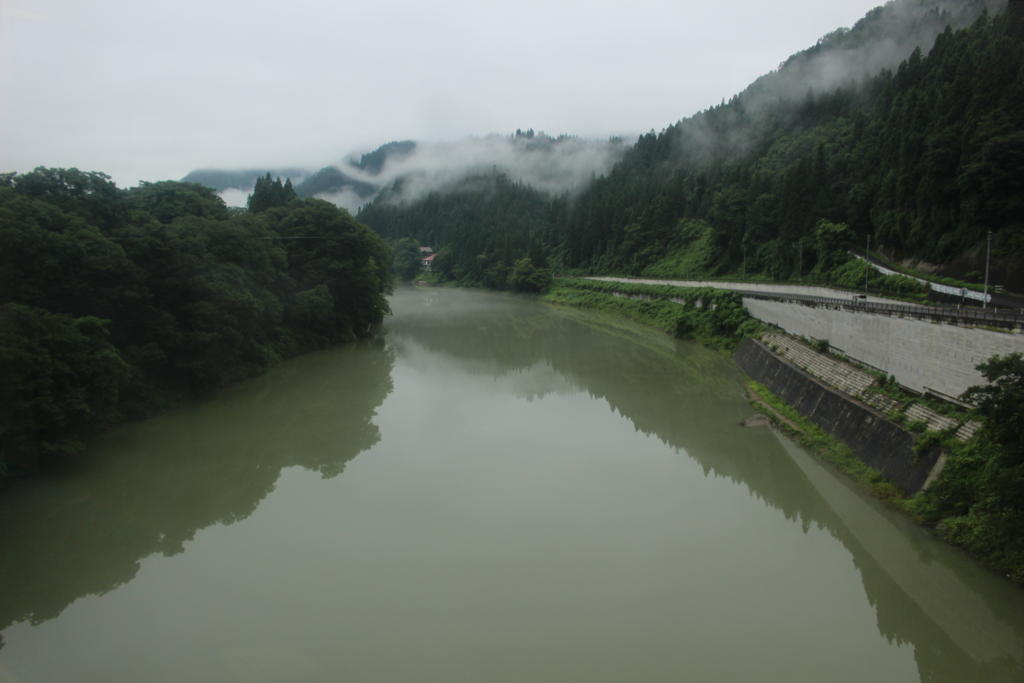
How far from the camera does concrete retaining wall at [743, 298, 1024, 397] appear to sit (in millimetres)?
11547

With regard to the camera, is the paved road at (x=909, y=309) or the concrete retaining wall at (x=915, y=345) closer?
the concrete retaining wall at (x=915, y=345)

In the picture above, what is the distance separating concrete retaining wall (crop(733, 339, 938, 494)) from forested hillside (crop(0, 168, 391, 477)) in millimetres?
16395

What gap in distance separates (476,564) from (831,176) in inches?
1597

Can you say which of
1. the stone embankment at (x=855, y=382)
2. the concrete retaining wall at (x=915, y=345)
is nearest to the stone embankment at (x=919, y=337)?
the concrete retaining wall at (x=915, y=345)

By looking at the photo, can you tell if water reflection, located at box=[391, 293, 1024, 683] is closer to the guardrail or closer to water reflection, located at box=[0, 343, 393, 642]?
the guardrail

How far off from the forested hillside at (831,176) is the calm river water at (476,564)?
17.5m

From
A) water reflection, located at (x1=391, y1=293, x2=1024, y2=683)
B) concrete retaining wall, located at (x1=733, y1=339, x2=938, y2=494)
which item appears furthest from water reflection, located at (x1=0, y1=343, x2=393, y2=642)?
concrete retaining wall, located at (x1=733, y1=339, x2=938, y2=494)

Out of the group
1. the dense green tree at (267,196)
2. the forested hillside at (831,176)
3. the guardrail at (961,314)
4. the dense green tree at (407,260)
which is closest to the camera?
the guardrail at (961,314)

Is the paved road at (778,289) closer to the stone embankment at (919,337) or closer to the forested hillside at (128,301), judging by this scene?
the stone embankment at (919,337)

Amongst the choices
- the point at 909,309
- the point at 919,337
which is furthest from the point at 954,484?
the point at 909,309

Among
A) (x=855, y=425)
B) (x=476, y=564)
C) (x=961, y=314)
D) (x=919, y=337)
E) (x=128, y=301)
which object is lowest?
(x=476, y=564)

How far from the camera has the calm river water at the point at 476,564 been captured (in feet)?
24.4

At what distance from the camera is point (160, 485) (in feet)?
42.6

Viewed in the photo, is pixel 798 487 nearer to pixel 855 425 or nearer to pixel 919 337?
pixel 855 425
